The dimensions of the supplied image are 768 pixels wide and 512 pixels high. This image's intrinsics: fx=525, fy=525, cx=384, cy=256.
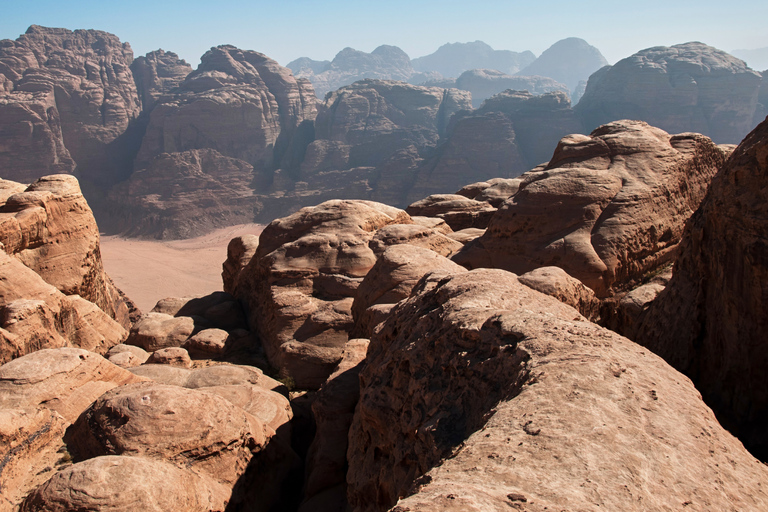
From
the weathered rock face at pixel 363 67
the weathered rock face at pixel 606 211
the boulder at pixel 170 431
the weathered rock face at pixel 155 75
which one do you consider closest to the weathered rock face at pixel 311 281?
the weathered rock face at pixel 606 211

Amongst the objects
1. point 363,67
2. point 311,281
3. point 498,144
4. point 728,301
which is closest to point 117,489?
point 728,301

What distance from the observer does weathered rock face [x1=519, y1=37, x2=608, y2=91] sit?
184 metres

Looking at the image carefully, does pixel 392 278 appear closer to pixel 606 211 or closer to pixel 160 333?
pixel 606 211

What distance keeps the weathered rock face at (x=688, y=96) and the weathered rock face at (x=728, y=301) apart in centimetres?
6274

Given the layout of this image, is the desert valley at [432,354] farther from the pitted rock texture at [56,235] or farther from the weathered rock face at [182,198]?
the weathered rock face at [182,198]

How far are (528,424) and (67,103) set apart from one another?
6494 centimetres

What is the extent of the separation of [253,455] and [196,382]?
263cm

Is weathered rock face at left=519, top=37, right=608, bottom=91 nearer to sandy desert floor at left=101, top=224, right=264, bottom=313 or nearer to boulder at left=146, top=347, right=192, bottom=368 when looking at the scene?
sandy desert floor at left=101, top=224, right=264, bottom=313

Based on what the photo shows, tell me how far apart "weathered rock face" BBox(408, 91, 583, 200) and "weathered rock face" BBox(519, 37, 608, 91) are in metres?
130

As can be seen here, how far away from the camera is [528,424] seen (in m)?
2.79

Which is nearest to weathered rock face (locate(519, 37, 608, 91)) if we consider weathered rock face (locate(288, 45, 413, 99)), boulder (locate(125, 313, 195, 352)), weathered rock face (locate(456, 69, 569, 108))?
weathered rock face (locate(288, 45, 413, 99))

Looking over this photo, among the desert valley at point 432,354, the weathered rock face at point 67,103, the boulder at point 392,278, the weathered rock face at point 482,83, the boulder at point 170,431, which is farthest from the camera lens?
the weathered rock face at point 482,83

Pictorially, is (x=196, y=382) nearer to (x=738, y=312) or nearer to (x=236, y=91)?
(x=738, y=312)

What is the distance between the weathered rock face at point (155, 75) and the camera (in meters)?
66.8
